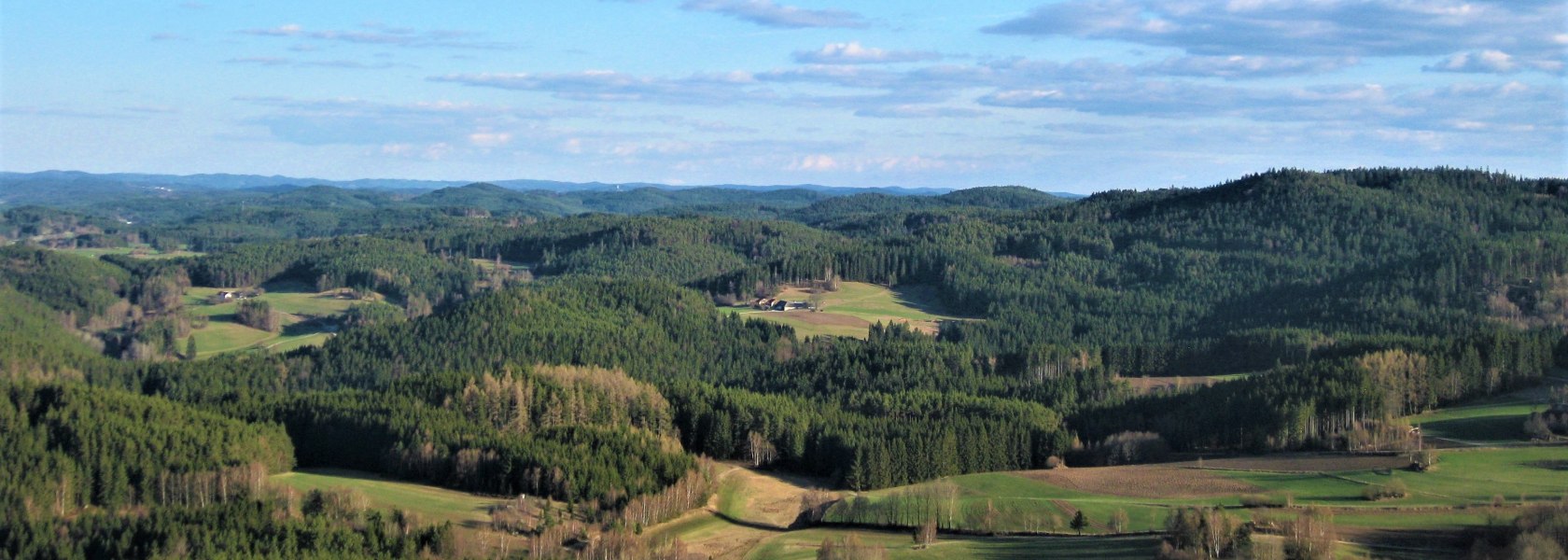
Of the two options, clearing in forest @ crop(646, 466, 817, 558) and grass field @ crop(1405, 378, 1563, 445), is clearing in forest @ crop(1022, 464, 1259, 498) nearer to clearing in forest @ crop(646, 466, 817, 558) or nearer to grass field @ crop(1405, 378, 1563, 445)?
clearing in forest @ crop(646, 466, 817, 558)

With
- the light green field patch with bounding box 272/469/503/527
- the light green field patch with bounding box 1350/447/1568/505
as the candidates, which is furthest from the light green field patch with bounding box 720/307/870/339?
the light green field patch with bounding box 1350/447/1568/505

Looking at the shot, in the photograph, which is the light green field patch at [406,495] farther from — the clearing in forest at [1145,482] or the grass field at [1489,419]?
the grass field at [1489,419]

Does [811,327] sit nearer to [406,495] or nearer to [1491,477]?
[406,495]

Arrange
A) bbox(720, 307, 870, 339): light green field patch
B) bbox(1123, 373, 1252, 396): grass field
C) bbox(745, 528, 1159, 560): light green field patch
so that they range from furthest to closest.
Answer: bbox(720, 307, 870, 339): light green field patch, bbox(1123, 373, 1252, 396): grass field, bbox(745, 528, 1159, 560): light green field patch

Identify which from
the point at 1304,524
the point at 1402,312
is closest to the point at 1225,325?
the point at 1402,312

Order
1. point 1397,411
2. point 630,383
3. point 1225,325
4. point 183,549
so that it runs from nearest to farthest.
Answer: point 183,549 → point 1397,411 → point 630,383 → point 1225,325

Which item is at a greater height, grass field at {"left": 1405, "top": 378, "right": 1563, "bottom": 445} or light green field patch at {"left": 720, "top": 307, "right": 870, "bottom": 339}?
grass field at {"left": 1405, "top": 378, "right": 1563, "bottom": 445}

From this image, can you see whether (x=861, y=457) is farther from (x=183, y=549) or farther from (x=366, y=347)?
(x=366, y=347)

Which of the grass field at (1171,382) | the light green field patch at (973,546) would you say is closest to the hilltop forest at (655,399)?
the grass field at (1171,382)
